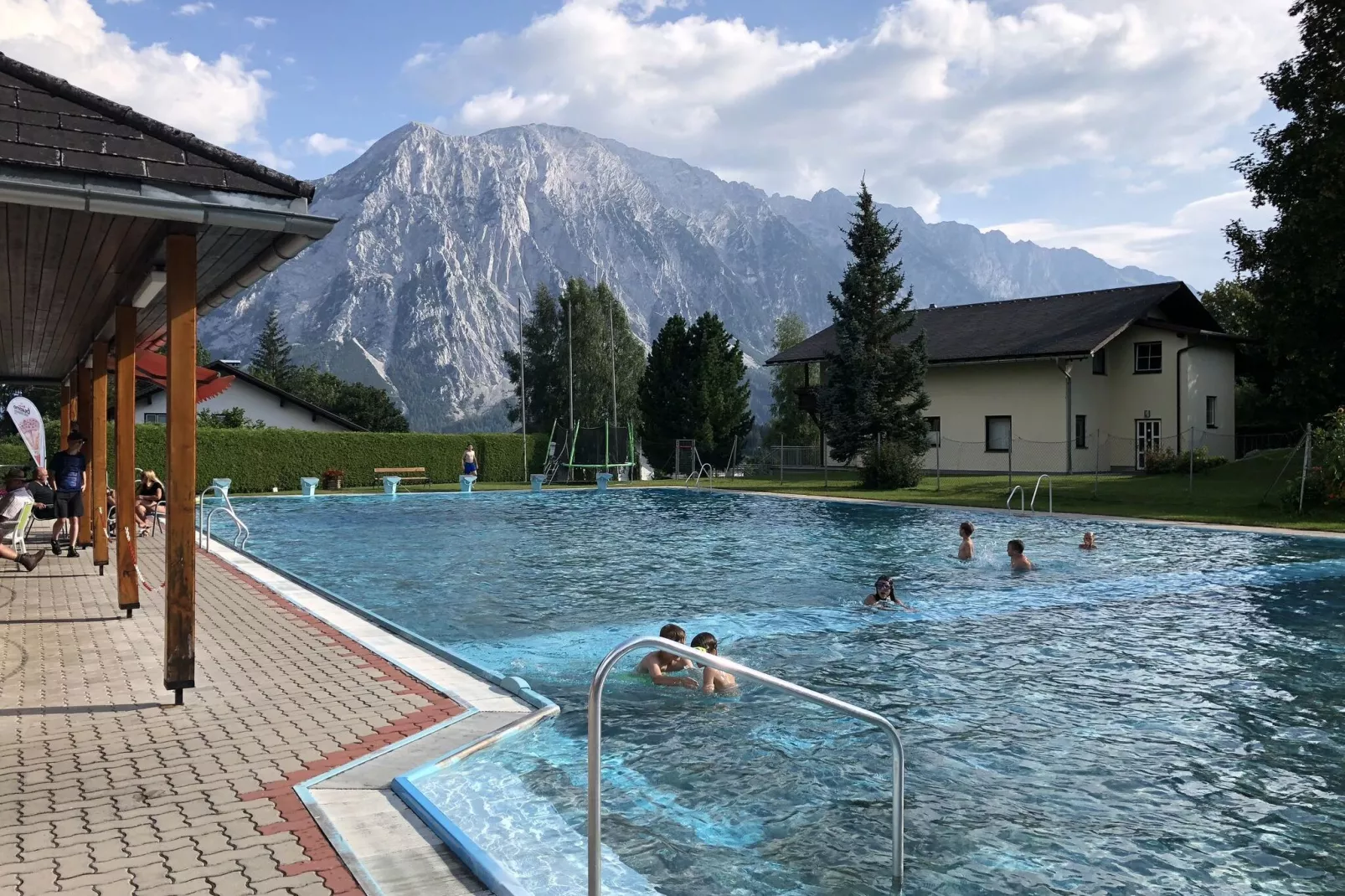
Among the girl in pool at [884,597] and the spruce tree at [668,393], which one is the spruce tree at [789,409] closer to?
the spruce tree at [668,393]

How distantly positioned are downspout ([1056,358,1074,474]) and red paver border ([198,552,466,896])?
1303 inches

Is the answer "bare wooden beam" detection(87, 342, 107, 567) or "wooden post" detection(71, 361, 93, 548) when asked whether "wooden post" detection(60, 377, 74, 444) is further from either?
"bare wooden beam" detection(87, 342, 107, 567)

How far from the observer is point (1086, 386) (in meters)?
38.1

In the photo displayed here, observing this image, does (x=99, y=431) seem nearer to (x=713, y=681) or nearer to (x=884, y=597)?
(x=713, y=681)

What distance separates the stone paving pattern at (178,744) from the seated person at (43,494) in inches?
246

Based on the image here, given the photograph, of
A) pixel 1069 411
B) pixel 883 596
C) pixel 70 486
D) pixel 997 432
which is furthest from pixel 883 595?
pixel 997 432

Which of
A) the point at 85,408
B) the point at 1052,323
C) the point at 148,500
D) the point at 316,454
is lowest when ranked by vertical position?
the point at 148,500

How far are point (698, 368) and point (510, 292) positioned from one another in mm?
144489

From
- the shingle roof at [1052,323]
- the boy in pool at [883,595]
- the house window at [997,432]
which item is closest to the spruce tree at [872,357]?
the shingle roof at [1052,323]

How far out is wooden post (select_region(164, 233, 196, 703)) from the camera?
635 centimetres

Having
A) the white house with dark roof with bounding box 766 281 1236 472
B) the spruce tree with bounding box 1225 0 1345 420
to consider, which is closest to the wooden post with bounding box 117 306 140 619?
the spruce tree with bounding box 1225 0 1345 420

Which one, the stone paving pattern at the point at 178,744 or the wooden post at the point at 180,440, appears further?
the wooden post at the point at 180,440

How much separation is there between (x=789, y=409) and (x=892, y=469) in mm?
42796

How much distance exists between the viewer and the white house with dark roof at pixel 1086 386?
37.1 metres
